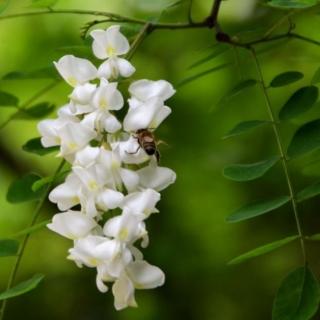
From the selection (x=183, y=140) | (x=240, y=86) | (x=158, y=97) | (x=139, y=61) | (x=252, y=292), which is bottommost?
(x=252, y=292)

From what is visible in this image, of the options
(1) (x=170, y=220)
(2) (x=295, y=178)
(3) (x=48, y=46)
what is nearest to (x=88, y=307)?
(1) (x=170, y=220)

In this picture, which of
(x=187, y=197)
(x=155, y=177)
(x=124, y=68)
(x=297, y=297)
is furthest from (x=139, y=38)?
(x=187, y=197)

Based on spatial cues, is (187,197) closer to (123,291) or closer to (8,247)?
(8,247)

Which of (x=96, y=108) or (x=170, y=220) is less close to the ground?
(x=96, y=108)

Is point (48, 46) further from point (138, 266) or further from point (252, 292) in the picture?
point (138, 266)

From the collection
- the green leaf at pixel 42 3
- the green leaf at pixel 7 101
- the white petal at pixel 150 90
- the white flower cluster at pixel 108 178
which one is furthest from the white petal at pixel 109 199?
the green leaf at pixel 7 101

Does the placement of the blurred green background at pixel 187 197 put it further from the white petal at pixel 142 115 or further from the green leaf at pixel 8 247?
the white petal at pixel 142 115
